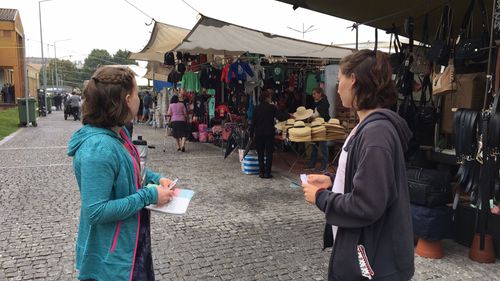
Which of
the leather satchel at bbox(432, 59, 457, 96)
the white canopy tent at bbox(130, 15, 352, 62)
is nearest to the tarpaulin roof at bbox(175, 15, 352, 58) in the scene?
the white canopy tent at bbox(130, 15, 352, 62)

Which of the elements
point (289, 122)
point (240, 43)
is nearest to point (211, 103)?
point (240, 43)

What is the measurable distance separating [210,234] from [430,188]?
2452mm

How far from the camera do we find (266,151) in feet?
27.3

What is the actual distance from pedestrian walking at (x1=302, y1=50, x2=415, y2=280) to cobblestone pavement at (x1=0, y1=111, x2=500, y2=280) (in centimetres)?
219

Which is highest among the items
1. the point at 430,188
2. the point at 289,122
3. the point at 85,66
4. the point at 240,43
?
the point at 85,66

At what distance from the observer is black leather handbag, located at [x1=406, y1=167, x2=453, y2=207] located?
415 cm

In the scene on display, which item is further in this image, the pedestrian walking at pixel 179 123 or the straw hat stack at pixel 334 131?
the pedestrian walking at pixel 179 123

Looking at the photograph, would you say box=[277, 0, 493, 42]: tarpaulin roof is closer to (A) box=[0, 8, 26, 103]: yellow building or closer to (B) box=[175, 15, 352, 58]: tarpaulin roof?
(B) box=[175, 15, 352, 58]: tarpaulin roof

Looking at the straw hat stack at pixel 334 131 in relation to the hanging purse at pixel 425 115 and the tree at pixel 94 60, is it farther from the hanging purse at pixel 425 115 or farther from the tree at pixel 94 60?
the tree at pixel 94 60

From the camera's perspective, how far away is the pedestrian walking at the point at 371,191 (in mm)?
1599

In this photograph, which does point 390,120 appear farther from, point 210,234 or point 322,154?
point 322,154

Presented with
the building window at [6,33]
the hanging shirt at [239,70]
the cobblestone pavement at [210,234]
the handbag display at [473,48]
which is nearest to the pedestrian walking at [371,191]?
the cobblestone pavement at [210,234]

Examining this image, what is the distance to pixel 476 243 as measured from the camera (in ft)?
13.4

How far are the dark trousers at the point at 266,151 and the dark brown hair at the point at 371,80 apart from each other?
6.44 metres
